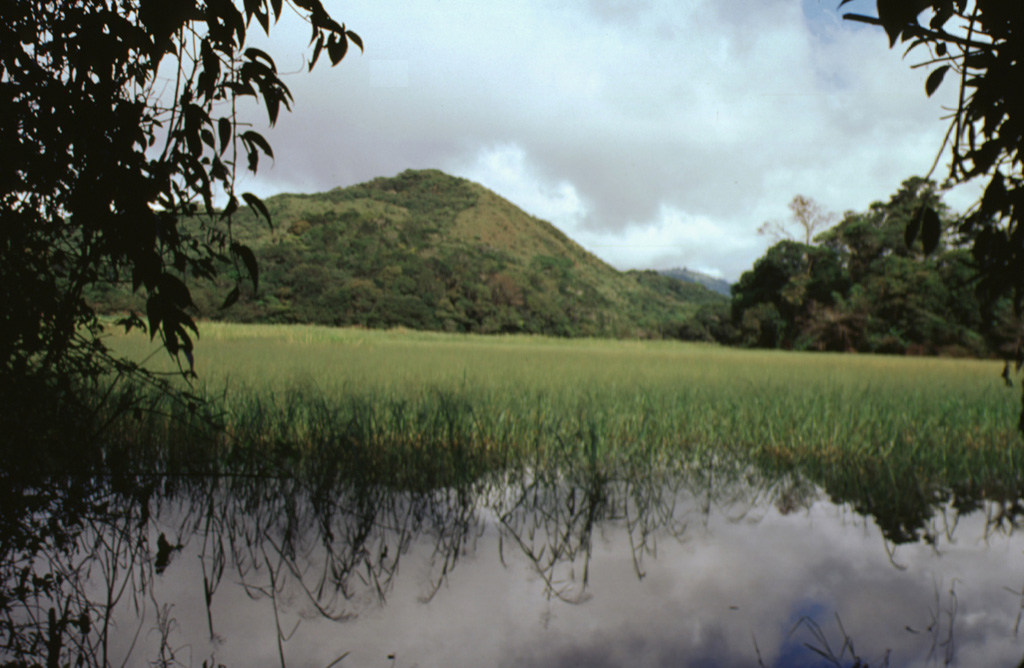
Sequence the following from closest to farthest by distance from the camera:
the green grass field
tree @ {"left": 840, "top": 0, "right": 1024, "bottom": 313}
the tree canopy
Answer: tree @ {"left": 840, "top": 0, "right": 1024, "bottom": 313} < the green grass field < the tree canopy

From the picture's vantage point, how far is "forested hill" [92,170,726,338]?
2345 centimetres

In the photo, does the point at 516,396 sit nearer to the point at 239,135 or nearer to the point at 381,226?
the point at 239,135

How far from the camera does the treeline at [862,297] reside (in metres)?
19.2

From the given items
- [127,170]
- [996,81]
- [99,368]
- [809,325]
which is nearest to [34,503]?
[99,368]

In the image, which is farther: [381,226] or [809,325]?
[381,226]

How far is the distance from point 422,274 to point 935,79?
1121 inches

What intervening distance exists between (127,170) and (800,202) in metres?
29.9

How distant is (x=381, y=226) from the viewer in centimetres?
4100

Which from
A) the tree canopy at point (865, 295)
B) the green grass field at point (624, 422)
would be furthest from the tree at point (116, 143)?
the tree canopy at point (865, 295)

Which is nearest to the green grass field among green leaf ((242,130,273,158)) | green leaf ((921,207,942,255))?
green leaf ((242,130,273,158))

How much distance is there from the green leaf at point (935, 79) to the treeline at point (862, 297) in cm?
1860

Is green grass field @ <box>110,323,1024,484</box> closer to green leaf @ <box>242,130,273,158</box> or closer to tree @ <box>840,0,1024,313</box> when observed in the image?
green leaf @ <box>242,130,273,158</box>

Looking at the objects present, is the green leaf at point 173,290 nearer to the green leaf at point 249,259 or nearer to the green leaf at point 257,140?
the green leaf at point 249,259

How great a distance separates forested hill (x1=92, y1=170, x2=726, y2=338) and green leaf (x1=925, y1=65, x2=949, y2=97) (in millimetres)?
3218
